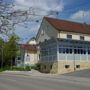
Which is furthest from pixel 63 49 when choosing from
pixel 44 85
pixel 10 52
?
pixel 44 85

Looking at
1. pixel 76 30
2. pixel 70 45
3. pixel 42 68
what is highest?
pixel 76 30

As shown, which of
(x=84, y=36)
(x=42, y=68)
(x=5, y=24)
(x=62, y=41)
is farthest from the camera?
Result: (x=84, y=36)

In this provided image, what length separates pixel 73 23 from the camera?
183ft

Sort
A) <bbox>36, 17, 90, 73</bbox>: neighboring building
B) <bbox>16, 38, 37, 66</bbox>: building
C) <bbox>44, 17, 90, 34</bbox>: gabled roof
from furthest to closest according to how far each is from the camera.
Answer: <bbox>16, 38, 37, 66</bbox>: building → <bbox>44, 17, 90, 34</bbox>: gabled roof → <bbox>36, 17, 90, 73</bbox>: neighboring building

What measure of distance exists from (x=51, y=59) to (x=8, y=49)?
18806 millimetres

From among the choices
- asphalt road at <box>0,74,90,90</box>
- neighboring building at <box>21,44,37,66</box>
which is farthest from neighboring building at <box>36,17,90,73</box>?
asphalt road at <box>0,74,90,90</box>

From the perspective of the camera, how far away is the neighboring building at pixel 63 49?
43625 millimetres

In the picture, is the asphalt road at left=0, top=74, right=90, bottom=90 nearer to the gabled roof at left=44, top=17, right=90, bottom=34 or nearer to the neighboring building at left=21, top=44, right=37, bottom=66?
the gabled roof at left=44, top=17, right=90, bottom=34

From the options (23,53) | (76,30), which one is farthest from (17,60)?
(76,30)

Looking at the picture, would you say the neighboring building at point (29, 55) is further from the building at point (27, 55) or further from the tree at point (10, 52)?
the tree at point (10, 52)

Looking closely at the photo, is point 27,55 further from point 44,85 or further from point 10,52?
point 44,85

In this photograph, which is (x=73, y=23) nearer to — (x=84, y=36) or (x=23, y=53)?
(x=84, y=36)

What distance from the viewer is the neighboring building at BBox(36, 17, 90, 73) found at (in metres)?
43.6

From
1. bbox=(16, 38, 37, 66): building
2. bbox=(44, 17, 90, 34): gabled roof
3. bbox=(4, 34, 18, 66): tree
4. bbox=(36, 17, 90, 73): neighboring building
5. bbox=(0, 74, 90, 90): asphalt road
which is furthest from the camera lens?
bbox=(16, 38, 37, 66): building
